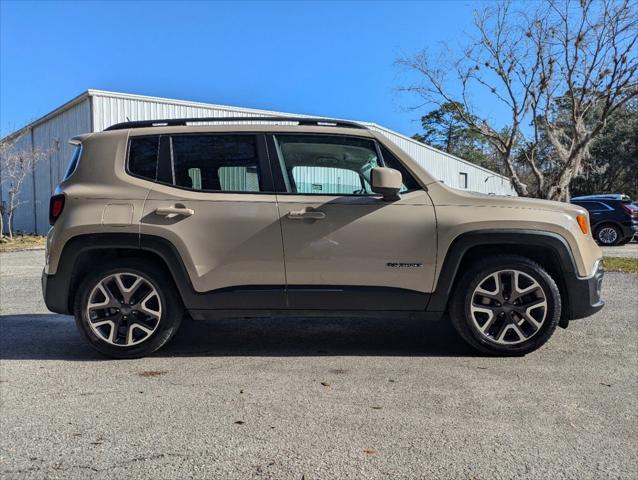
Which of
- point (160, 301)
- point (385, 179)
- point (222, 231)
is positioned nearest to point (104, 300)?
point (160, 301)

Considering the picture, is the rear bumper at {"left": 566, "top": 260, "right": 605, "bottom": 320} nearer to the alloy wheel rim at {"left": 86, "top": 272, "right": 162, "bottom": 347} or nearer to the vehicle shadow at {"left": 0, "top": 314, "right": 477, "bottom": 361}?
the vehicle shadow at {"left": 0, "top": 314, "right": 477, "bottom": 361}

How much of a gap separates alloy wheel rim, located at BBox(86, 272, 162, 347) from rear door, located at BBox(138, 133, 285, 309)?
38 cm

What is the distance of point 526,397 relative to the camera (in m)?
3.41

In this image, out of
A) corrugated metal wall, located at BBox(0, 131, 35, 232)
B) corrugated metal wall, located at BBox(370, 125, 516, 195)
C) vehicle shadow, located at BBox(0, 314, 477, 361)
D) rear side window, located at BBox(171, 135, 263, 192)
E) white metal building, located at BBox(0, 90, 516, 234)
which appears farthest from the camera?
corrugated metal wall, located at BBox(370, 125, 516, 195)

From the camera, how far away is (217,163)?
4.30 metres

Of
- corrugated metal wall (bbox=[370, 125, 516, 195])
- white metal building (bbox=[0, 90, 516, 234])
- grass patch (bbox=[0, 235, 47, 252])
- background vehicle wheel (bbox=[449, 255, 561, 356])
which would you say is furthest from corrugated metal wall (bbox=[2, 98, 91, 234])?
background vehicle wheel (bbox=[449, 255, 561, 356])

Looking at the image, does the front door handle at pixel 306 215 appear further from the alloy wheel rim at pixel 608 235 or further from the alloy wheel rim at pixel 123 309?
the alloy wheel rim at pixel 608 235

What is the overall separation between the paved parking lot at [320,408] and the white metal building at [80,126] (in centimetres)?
783

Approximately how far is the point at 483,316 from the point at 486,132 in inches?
430

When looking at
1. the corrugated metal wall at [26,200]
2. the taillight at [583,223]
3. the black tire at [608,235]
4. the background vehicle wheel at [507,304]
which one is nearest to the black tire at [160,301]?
the background vehicle wheel at [507,304]

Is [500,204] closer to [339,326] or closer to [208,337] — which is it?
[339,326]

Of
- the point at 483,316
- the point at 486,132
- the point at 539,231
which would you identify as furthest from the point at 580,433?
the point at 486,132

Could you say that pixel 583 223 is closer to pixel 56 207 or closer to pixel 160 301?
→ pixel 160 301

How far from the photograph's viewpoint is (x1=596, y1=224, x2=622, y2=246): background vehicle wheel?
1694cm
